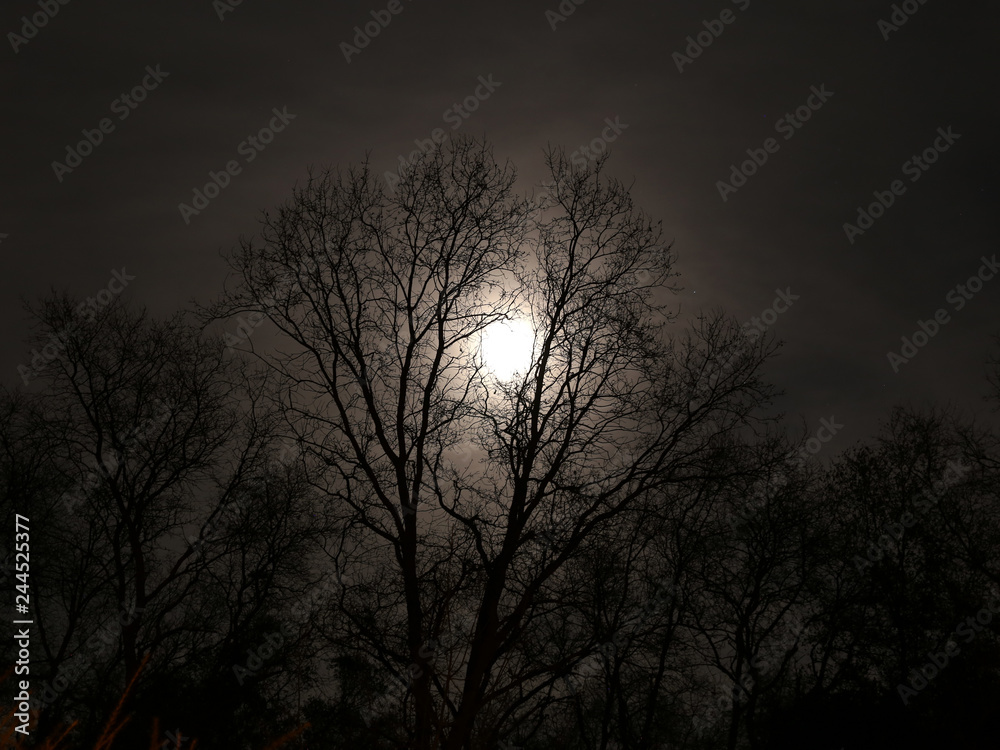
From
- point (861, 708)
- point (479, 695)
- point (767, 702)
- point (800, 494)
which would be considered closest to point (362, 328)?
point (479, 695)

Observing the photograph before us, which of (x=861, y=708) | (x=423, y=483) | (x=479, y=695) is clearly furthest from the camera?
(x=861, y=708)

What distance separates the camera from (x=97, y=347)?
18.7 metres

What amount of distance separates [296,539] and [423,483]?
27.1 feet

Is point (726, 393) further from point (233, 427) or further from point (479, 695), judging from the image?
point (233, 427)

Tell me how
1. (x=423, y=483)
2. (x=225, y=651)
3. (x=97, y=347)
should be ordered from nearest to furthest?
(x=423, y=483) → (x=97, y=347) → (x=225, y=651)

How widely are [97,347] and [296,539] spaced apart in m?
6.94

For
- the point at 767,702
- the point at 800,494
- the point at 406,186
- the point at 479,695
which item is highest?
the point at 406,186

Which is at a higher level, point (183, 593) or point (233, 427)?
point (233, 427)

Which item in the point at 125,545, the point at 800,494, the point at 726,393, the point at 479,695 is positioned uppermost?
the point at 800,494

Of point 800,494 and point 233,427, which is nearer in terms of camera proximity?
point 233,427

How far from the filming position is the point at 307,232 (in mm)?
14133

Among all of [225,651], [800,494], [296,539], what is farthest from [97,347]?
[800,494]

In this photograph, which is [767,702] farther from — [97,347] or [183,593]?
[97,347]

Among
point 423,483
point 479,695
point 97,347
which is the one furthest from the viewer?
point 97,347
